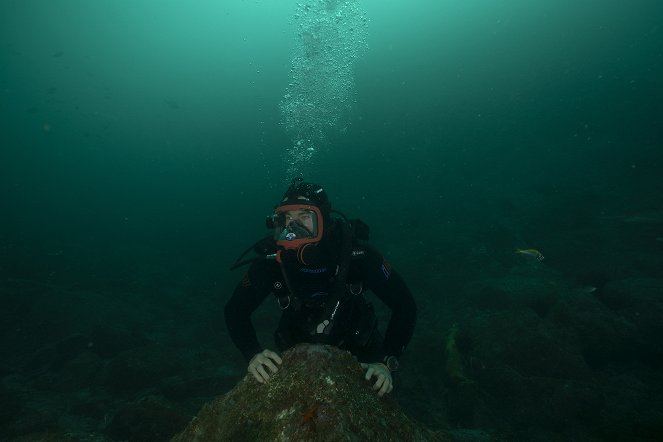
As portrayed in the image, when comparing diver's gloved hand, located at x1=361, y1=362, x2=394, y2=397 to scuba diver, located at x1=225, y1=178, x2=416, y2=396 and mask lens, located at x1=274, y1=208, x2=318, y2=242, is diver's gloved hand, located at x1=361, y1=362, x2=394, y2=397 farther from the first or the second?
mask lens, located at x1=274, y1=208, x2=318, y2=242

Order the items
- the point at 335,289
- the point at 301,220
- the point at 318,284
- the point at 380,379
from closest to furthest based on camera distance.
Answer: the point at 380,379 < the point at 335,289 < the point at 318,284 < the point at 301,220

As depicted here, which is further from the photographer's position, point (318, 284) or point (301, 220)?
point (301, 220)

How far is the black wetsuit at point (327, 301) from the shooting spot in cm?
329

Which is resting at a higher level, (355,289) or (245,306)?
(355,289)

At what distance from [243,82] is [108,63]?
127ft

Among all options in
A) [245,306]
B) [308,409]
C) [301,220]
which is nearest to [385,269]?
[301,220]

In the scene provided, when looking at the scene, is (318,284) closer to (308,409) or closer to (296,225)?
(296,225)

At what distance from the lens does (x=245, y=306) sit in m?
3.65

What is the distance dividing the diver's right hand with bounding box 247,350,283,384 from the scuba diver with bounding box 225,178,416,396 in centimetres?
64

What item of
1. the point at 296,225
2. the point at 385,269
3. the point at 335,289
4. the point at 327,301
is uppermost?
the point at 296,225

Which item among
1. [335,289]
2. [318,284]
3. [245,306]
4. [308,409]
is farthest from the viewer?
[245,306]

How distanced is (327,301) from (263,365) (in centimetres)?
84

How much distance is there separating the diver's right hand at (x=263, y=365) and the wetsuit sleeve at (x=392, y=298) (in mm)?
1217

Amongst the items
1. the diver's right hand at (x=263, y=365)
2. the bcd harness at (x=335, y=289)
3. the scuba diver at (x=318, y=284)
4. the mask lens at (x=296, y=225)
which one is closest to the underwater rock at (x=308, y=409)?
the diver's right hand at (x=263, y=365)
